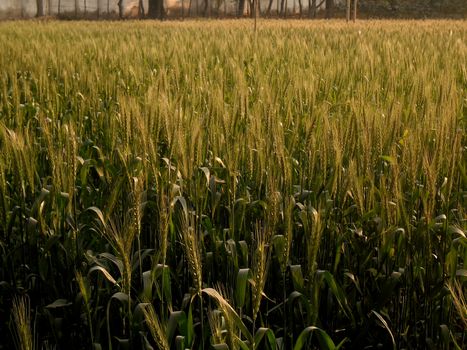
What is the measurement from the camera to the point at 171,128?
239cm

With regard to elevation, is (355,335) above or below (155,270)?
below

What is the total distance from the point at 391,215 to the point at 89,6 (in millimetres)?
33324

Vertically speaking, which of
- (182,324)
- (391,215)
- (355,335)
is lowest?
(355,335)

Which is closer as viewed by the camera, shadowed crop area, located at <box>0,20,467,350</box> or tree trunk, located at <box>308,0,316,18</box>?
shadowed crop area, located at <box>0,20,467,350</box>

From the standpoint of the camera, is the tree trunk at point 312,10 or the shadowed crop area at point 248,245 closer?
the shadowed crop area at point 248,245

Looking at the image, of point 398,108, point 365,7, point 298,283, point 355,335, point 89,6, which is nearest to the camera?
point 298,283

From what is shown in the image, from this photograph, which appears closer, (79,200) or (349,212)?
(349,212)

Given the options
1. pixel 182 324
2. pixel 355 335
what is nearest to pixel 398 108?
pixel 355 335

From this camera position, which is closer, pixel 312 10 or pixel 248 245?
pixel 248 245

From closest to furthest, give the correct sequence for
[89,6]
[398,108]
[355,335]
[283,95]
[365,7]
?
[355,335] < [398,108] < [283,95] < [89,6] < [365,7]

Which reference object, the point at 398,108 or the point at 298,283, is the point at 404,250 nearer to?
the point at 298,283

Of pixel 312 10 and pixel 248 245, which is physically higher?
pixel 312 10

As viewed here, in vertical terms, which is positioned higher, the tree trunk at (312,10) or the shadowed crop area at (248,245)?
the tree trunk at (312,10)

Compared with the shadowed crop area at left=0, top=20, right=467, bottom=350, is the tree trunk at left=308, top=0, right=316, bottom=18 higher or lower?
higher
